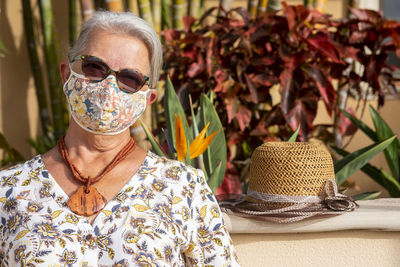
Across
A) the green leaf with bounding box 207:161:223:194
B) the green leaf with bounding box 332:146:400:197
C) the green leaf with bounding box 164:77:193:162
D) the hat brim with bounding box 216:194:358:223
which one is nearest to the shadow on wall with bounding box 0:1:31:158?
the green leaf with bounding box 164:77:193:162

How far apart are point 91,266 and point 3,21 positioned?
2.82 meters

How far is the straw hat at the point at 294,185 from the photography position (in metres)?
1.89

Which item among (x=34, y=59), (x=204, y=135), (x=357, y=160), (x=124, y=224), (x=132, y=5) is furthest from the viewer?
(x=34, y=59)

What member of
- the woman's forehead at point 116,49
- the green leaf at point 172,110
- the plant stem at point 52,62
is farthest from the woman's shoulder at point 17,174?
the plant stem at point 52,62

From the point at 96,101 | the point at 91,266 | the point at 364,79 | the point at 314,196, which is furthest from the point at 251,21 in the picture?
the point at 91,266

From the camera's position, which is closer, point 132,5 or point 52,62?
point 132,5

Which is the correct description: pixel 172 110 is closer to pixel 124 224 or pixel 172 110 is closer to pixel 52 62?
pixel 124 224

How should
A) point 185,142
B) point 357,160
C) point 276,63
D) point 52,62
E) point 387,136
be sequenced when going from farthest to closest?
point 52,62, point 276,63, point 387,136, point 357,160, point 185,142

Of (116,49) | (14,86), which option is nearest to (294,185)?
(116,49)

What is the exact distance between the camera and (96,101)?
1523 mm

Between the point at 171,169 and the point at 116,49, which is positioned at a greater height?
the point at 116,49

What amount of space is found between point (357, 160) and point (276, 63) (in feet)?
2.58

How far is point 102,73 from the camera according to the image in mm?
1524

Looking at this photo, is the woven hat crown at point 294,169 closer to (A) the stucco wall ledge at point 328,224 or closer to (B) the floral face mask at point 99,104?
(A) the stucco wall ledge at point 328,224
